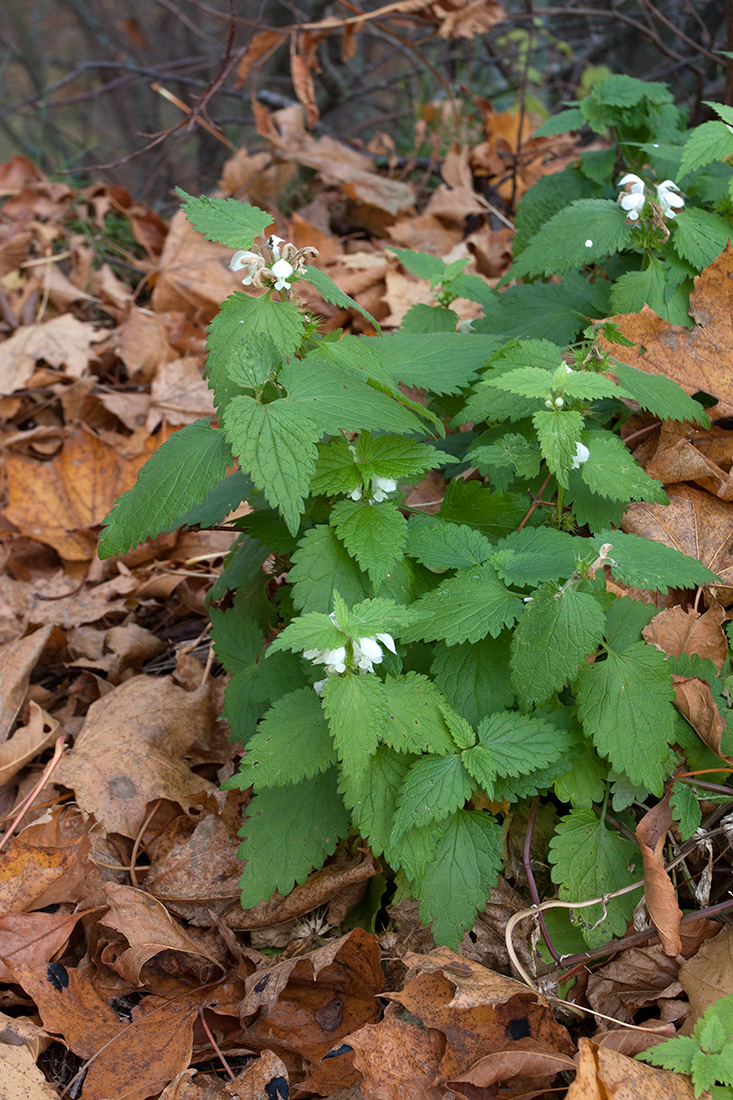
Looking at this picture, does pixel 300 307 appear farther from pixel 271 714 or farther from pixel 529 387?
pixel 271 714

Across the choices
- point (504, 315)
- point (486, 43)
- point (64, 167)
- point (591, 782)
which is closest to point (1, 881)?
point (591, 782)

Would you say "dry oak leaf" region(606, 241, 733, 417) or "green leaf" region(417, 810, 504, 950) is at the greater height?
"dry oak leaf" region(606, 241, 733, 417)

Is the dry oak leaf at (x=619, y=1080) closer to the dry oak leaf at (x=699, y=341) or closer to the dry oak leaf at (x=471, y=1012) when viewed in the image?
the dry oak leaf at (x=471, y=1012)

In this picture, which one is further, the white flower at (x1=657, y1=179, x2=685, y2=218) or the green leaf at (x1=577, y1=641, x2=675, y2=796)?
the white flower at (x1=657, y1=179, x2=685, y2=218)

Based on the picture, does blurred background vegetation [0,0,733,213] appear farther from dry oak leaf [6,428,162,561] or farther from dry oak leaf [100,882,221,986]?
dry oak leaf [100,882,221,986]

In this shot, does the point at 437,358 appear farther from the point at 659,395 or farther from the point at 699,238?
the point at 699,238

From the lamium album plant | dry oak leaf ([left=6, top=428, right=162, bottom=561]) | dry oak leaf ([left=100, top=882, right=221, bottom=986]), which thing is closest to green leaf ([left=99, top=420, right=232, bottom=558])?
the lamium album plant

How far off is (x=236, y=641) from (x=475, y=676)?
0.62m

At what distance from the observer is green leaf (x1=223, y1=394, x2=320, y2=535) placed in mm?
1270

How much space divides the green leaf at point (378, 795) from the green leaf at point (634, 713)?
0.36 metres

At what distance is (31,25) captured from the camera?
353 inches

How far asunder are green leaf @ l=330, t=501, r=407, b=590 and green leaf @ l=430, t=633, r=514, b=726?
0.24 m

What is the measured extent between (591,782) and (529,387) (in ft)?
2.55

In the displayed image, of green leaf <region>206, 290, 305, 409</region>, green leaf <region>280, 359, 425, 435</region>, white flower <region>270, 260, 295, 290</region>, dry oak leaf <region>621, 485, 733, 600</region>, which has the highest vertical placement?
white flower <region>270, 260, 295, 290</region>
